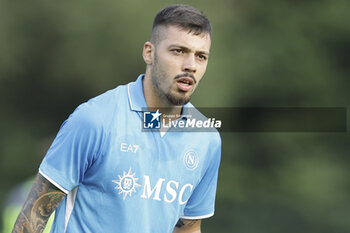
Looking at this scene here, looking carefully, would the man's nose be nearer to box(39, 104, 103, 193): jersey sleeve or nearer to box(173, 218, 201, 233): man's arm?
box(39, 104, 103, 193): jersey sleeve

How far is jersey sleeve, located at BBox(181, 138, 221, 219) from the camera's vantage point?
2.88 m

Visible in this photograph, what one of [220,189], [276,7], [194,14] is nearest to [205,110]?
[220,189]

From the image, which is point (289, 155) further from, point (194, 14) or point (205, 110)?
point (194, 14)

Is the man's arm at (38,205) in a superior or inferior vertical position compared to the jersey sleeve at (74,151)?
inferior

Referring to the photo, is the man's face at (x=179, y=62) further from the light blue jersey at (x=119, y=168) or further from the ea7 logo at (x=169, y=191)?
the ea7 logo at (x=169, y=191)

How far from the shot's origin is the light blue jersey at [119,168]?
240 centimetres

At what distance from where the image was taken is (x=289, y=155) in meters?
8.74

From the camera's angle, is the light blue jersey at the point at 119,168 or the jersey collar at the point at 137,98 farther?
the jersey collar at the point at 137,98

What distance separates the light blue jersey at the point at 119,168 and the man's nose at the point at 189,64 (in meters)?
0.27

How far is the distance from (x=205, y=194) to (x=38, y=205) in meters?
0.89

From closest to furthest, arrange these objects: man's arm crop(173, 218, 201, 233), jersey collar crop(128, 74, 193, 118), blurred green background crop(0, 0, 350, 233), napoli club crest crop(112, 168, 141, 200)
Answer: napoli club crest crop(112, 168, 141, 200)
jersey collar crop(128, 74, 193, 118)
man's arm crop(173, 218, 201, 233)
blurred green background crop(0, 0, 350, 233)

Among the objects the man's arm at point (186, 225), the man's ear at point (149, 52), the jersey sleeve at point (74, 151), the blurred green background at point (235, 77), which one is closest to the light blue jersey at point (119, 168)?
the jersey sleeve at point (74, 151)

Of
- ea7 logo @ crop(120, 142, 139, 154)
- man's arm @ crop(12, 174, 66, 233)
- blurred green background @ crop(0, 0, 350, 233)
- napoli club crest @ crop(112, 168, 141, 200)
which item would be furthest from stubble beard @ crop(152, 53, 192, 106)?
blurred green background @ crop(0, 0, 350, 233)

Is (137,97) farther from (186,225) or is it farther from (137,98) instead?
(186,225)
